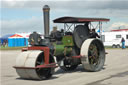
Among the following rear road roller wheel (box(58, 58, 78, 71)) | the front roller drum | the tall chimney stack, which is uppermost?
the tall chimney stack

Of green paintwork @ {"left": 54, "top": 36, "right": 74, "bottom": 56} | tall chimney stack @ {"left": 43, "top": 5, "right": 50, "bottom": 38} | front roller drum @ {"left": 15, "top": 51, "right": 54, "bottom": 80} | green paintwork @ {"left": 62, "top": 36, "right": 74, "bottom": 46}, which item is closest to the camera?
front roller drum @ {"left": 15, "top": 51, "right": 54, "bottom": 80}

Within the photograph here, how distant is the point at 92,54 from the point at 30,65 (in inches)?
128

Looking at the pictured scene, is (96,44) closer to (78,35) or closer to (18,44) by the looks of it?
(78,35)

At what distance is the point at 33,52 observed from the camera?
820 centimetres

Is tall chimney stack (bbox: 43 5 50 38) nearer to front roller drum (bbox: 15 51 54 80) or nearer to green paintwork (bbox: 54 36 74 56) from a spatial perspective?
green paintwork (bbox: 54 36 74 56)

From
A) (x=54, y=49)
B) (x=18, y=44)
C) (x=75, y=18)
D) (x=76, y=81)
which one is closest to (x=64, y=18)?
(x=75, y=18)

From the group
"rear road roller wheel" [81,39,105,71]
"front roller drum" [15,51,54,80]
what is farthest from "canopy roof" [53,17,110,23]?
"front roller drum" [15,51,54,80]

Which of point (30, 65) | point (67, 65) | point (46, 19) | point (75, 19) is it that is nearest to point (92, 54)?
point (67, 65)

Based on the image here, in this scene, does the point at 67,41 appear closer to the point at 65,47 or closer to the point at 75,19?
the point at 65,47

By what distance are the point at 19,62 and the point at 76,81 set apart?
1943 mm

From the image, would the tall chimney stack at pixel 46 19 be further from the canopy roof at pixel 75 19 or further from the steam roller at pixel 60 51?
the canopy roof at pixel 75 19

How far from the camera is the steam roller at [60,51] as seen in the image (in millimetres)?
8086

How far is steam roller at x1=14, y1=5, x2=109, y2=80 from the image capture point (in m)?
8.09

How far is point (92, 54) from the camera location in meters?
10.2
